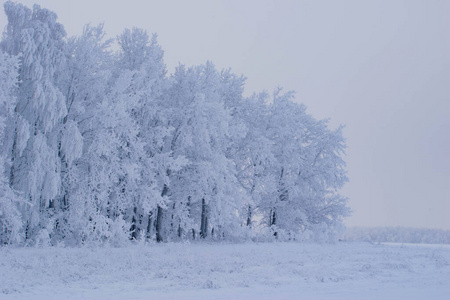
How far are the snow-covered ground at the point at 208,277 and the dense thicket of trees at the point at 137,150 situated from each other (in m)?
5.70

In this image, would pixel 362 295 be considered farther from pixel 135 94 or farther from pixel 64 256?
pixel 135 94

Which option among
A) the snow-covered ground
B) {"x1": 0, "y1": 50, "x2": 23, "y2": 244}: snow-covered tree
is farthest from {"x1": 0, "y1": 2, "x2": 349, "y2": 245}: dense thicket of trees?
the snow-covered ground

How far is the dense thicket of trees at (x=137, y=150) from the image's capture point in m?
A: 26.2

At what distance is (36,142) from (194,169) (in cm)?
1077

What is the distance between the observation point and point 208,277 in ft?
51.6

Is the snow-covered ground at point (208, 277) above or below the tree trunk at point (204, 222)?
below

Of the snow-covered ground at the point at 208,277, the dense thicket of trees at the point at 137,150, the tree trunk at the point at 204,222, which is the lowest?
the snow-covered ground at the point at 208,277

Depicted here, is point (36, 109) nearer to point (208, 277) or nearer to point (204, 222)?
point (204, 222)

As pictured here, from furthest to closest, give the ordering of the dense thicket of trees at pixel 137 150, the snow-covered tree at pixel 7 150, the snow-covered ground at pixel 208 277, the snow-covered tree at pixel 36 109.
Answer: the dense thicket of trees at pixel 137 150 < the snow-covered tree at pixel 36 109 < the snow-covered tree at pixel 7 150 < the snow-covered ground at pixel 208 277

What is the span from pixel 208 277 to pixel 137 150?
1504 centimetres

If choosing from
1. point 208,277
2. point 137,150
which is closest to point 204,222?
point 137,150

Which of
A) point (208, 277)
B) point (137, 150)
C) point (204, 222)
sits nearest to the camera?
point (208, 277)

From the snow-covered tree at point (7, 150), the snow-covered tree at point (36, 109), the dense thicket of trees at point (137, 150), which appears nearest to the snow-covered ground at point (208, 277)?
the snow-covered tree at point (7, 150)

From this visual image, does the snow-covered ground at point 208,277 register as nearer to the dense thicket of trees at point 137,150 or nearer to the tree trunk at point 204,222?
the dense thicket of trees at point 137,150
